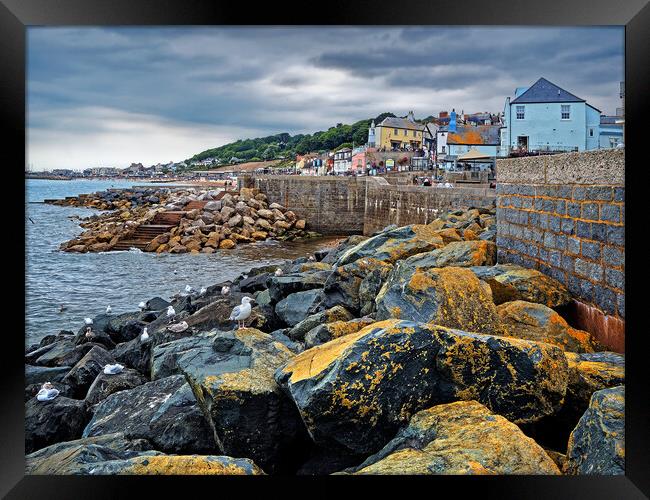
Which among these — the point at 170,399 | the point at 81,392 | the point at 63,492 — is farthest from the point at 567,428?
the point at 81,392

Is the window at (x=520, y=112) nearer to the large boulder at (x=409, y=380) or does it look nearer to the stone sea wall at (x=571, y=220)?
the stone sea wall at (x=571, y=220)

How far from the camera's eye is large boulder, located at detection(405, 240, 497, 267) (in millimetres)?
4867

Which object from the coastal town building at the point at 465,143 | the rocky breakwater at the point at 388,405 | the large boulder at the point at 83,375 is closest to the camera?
the rocky breakwater at the point at 388,405

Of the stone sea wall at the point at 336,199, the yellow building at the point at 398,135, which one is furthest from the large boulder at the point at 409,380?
the yellow building at the point at 398,135

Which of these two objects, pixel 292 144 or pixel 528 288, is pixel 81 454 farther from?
pixel 292 144

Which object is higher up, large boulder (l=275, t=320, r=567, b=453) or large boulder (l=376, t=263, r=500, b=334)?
large boulder (l=376, t=263, r=500, b=334)

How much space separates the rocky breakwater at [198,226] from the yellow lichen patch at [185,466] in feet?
47.9

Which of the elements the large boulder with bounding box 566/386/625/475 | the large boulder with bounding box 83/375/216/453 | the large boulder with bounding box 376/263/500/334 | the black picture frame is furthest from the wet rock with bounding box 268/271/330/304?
the large boulder with bounding box 566/386/625/475

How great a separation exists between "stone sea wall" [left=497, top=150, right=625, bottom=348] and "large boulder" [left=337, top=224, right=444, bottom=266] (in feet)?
3.28

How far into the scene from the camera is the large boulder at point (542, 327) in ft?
11.2

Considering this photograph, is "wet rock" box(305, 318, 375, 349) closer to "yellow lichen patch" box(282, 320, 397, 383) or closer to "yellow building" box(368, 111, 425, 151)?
"yellow lichen patch" box(282, 320, 397, 383)

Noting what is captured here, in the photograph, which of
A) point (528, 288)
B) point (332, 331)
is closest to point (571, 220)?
point (528, 288)
